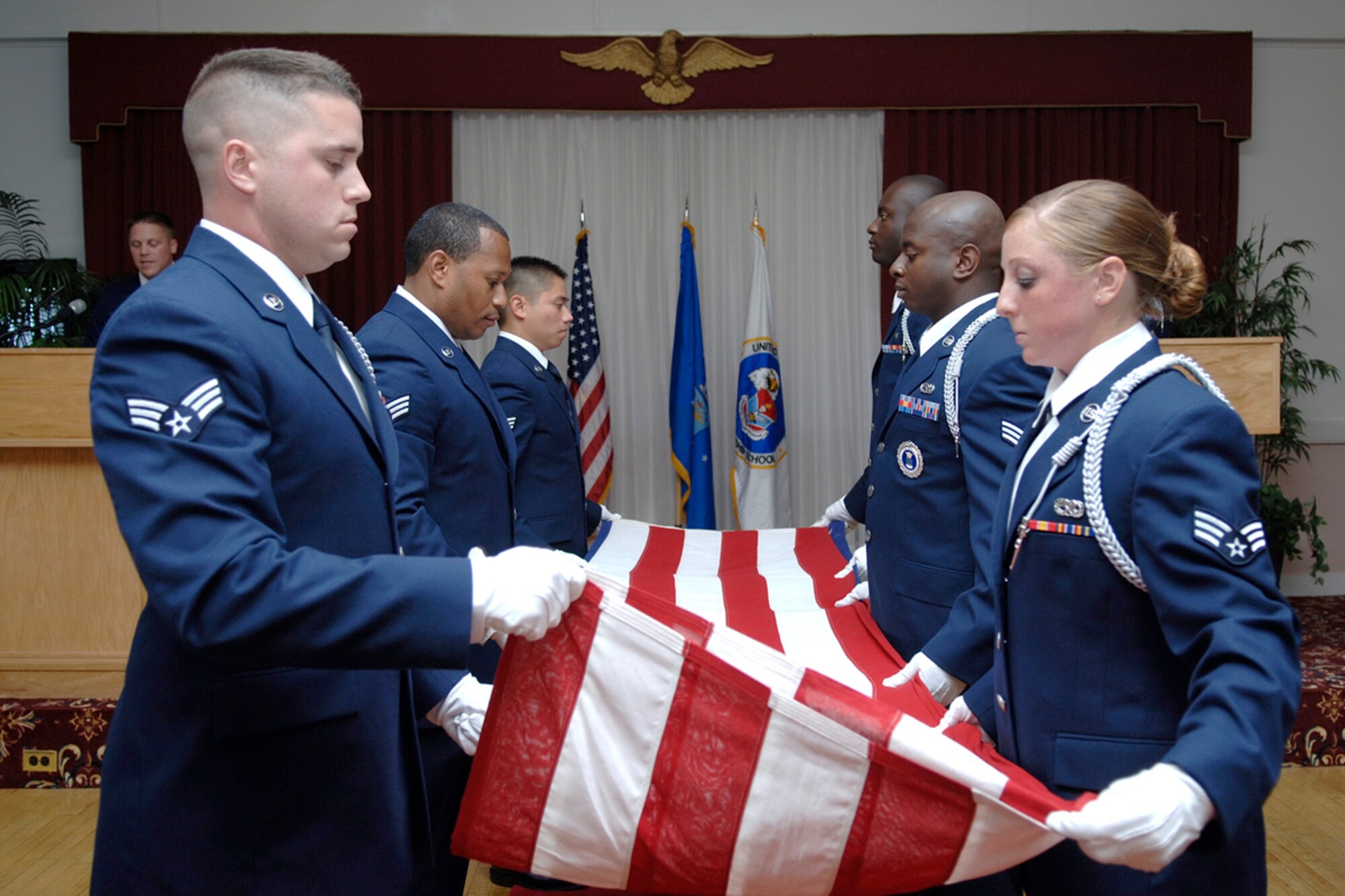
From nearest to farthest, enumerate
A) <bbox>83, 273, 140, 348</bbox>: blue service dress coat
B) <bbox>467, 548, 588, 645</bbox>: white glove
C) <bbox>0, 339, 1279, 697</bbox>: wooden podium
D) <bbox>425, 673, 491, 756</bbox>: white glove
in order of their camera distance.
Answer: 1. <bbox>467, 548, 588, 645</bbox>: white glove
2. <bbox>425, 673, 491, 756</bbox>: white glove
3. <bbox>0, 339, 1279, 697</bbox>: wooden podium
4. <bbox>83, 273, 140, 348</bbox>: blue service dress coat

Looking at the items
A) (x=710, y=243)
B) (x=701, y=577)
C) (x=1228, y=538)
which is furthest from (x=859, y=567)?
(x=710, y=243)

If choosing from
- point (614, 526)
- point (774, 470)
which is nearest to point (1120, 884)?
point (614, 526)

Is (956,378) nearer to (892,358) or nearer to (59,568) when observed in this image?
(892,358)

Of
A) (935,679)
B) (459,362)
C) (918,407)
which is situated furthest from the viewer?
(459,362)

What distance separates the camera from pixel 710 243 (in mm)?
6090

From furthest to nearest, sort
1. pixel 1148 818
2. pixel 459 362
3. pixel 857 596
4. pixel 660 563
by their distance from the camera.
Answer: pixel 660 563 → pixel 857 596 → pixel 459 362 → pixel 1148 818

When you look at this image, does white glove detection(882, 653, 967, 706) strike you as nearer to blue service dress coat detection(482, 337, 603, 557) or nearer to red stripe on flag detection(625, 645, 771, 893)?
red stripe on flag detection(625, 645, 771, 893)

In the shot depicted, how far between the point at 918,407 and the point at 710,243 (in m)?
4.05

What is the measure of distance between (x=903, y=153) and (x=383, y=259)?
2812mm

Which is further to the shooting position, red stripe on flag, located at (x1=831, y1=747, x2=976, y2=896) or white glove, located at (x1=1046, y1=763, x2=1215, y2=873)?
red stripe on flag, located at (x1=831, y1=747, x2=976, y2=896)

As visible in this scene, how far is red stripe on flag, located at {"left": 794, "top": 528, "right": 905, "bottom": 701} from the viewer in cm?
222

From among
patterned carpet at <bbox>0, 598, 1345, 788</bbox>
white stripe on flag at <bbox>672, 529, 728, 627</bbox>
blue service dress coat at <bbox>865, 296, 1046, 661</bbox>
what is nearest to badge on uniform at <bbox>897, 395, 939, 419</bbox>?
blue service dress coat at <bbox>865, 296, 1046, 661</bbox>

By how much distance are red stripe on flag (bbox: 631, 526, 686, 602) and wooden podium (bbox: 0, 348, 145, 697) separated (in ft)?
5.21

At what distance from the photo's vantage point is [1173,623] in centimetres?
114
